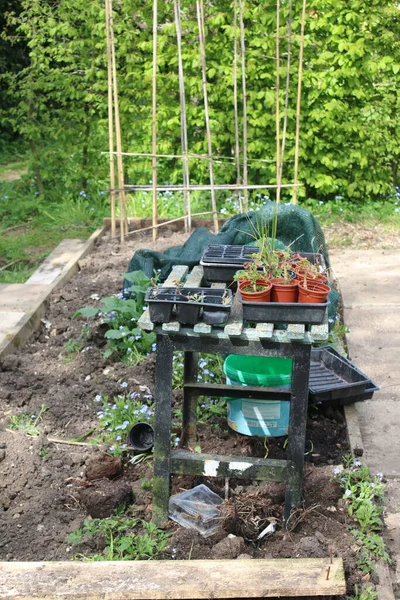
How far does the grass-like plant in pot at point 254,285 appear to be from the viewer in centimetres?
308

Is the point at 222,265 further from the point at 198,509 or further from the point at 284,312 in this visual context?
the point at 198,509

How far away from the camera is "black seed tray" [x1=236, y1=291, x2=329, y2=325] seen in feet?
9.78

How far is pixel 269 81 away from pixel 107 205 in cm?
235

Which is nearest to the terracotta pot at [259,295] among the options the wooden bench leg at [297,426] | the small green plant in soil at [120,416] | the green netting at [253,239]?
the wooden bench leg at [297,426]

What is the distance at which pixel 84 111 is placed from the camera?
30.3 feet

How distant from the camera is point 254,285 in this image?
10.3 ft

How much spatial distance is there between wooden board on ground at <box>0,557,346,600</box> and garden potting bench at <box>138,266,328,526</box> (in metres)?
0.49

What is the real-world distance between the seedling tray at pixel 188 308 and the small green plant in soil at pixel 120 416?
1.01m

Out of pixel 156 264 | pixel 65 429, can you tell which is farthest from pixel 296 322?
pixel 156 264

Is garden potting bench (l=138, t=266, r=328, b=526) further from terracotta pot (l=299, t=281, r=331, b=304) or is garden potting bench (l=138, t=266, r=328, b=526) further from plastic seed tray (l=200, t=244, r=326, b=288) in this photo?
plastic seed tray (l=200, t=244, r=326, b=288)

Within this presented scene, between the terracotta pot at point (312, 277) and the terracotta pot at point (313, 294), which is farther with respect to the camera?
the terracotta pot at point (312, 277)

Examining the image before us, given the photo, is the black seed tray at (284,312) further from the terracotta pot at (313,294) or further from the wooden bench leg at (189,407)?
the wooden bench leg at (189,407)

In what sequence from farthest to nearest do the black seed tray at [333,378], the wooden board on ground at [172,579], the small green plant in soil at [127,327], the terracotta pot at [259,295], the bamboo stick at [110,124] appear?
the bamboo stick at [110,124], the small green plant in soil at [127,327], the black seed tray at [333,378], the terracotta pot at [259,295], the wooden board on ground at [172,579]

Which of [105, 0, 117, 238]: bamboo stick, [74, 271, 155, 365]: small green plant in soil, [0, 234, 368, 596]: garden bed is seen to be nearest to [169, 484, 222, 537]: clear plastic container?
[0, 234, 368, 596]: garden bed
